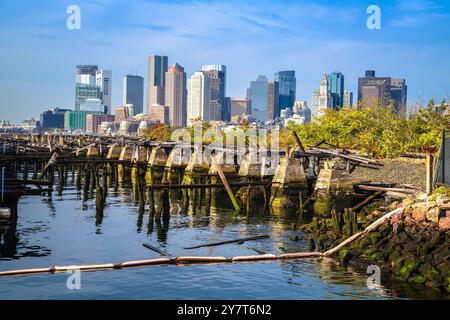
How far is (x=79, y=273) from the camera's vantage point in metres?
22.6

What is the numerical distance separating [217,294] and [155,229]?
14.2 m

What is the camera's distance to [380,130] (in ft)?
254

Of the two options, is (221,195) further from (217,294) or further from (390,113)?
(390,113)

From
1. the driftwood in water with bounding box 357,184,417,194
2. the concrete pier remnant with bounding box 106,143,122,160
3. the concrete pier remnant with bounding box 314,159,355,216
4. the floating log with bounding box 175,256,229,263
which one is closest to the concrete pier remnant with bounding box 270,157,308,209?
the concrete pier remnant with bounding box 314,159,355,216

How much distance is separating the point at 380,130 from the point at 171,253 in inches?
2156

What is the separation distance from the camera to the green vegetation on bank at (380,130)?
210 feet

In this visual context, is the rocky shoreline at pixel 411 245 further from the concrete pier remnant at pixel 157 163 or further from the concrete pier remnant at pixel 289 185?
the concrete pier remnant at pixel 157 163

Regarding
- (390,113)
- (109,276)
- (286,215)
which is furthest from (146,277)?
(390,113)

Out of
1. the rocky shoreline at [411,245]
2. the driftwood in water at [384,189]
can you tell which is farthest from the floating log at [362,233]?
the driftwood in water at [384,189]

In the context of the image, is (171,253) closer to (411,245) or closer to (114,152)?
(411,245)

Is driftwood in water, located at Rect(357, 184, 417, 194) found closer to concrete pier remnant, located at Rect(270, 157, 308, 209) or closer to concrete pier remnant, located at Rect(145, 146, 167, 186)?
concrete pier remnant, located at Rect(270, 157, 308, 209)

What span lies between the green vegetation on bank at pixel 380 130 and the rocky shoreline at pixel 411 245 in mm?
27742

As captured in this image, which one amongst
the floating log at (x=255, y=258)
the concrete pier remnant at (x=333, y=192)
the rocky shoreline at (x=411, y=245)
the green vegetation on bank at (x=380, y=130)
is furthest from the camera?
the green vegetation on bank at (x=380, y=130)
